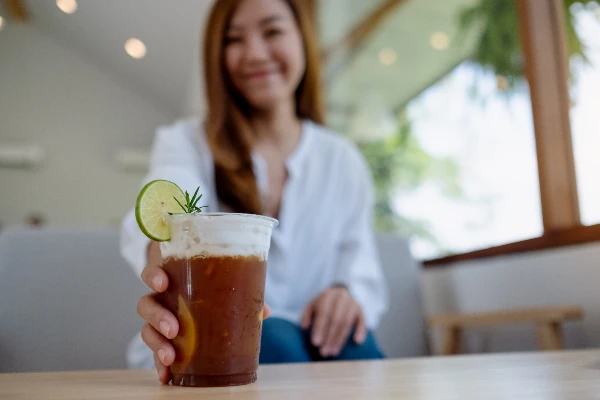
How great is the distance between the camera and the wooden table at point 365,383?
1.48ft

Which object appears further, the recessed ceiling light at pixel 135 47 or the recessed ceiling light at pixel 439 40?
the recessed ceiling light at pixel 439 40

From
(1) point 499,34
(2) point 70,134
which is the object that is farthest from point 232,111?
(2) point 70,134

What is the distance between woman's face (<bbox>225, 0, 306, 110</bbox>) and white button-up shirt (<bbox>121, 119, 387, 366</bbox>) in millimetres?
146

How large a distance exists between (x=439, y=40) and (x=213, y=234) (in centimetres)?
235

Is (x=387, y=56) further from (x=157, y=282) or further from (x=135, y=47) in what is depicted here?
(x=157, y=282)

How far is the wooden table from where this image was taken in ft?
1.48

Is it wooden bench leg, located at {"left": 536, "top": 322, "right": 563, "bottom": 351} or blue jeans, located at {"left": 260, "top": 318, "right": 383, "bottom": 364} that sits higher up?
blue jeans, located at {"left": 260, "top": 318, "right": 383, "bottom": 364}

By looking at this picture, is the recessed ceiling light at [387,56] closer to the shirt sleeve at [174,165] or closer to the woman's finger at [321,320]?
the shirt sleeve at [174,165]

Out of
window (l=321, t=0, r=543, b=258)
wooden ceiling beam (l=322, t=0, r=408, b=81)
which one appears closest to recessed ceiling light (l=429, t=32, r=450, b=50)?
window (l=321, t=0, r=543, b=258)

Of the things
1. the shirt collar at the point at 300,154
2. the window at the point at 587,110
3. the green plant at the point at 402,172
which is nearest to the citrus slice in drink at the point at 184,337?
the shirt collar at the point at 300,154

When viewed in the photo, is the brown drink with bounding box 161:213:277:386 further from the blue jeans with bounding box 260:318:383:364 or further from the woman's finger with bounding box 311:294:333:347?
the woman's finger with bounding box 311:294:333:347

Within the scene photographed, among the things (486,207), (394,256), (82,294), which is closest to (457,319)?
(394,256)

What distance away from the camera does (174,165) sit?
1175mm

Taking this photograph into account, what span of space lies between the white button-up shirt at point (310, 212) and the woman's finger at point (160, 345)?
0.50 metres
